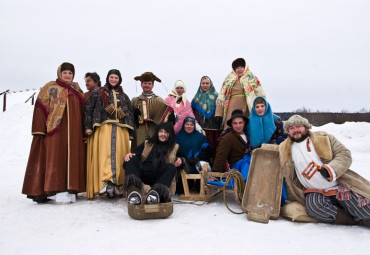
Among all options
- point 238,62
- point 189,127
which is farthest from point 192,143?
point 238,62

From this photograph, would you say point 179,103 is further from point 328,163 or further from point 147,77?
point 328,163

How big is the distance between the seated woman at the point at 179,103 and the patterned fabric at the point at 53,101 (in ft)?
5.24

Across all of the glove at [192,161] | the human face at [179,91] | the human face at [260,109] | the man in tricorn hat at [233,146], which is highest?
the human face at [179,91]

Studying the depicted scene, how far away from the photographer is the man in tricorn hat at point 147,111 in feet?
15.3

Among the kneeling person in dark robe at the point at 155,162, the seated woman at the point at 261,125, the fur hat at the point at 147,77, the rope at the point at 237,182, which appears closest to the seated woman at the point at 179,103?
the fur hat at the point at 147,77

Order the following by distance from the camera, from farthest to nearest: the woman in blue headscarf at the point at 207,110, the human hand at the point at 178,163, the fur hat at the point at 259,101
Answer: the woman in blue headscarf at the point at 207,110 < the fur hat at the point at 259,101 < the human hand at the point at 178,163

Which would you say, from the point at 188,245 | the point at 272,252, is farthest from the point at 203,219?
the point at 272,252

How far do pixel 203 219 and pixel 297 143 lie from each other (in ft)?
4.23

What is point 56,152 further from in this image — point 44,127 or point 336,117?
point 336,117

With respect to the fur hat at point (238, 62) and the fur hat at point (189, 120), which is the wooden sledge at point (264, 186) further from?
the fur hat at point (238, 62)

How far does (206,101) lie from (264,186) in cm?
196

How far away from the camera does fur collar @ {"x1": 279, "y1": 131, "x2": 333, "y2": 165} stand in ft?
10.5

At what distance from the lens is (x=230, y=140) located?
4.09 metres

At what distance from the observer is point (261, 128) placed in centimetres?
401
